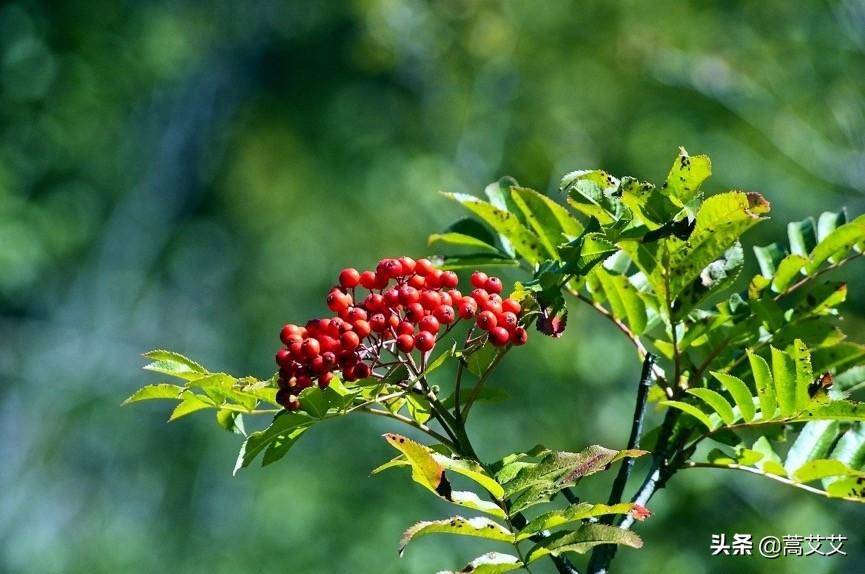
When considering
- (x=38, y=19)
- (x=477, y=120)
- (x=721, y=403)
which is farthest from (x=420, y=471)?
(x=38, y=19)

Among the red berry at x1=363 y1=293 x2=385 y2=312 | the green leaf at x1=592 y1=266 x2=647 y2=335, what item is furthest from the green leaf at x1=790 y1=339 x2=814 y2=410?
the red berry at x1=363 y1=293 x2=385 y2=312

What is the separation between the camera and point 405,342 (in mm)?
1111

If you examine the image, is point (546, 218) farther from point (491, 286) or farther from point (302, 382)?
point (302, 382)

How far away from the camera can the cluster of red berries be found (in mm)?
1096

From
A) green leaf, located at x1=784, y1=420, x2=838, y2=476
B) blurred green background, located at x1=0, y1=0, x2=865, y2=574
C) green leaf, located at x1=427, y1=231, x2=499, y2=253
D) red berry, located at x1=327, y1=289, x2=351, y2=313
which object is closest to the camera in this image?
red berry, located at x1=327, y1=289, x2=351, y2=313

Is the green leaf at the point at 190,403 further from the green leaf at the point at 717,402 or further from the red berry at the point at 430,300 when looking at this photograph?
the green leaf at the point at 717,402

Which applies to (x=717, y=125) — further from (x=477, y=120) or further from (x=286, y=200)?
(x=286, y=200)

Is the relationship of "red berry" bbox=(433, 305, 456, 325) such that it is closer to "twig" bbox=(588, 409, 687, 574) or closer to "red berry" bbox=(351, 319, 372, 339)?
"red berry" bbox=(351, 319, 372, 339)

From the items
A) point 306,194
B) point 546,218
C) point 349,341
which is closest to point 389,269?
point 349,341

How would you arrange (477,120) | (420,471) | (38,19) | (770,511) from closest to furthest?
(420,471) → (770,511) → (477,120) → (38,19)

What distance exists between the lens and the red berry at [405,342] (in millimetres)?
1110

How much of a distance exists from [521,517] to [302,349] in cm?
29

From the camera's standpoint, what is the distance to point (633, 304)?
1350 millimetres

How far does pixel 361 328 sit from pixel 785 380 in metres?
0.47
